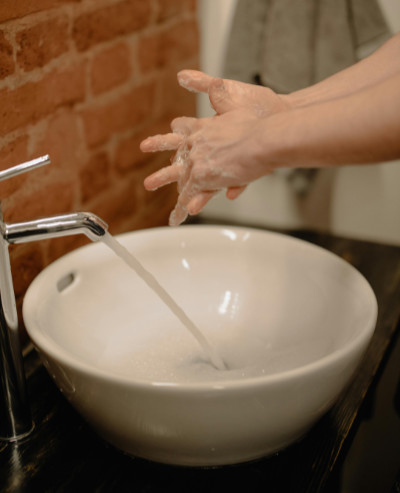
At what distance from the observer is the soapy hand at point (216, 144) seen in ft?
2.71

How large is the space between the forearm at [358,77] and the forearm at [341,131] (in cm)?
22

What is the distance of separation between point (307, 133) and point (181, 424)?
397 millimetres

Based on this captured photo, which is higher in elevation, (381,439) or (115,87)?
(115,87)

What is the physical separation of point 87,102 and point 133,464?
0.71 metres

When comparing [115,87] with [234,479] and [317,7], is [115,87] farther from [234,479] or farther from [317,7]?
[234,479]

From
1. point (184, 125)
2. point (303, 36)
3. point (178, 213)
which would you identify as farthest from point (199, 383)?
point (303, 36)

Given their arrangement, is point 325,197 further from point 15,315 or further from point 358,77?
point 15,315

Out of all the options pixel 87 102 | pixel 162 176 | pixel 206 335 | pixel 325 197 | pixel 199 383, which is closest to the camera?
pixel 199 383

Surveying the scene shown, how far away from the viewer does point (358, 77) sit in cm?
97

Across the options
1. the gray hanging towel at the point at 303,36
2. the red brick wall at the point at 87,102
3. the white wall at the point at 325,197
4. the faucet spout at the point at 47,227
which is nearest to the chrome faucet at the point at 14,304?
the faucet spout at the point at 47,227

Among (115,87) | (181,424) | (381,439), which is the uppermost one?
(115,87)

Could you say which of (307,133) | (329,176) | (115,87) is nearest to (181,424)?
(307,133)

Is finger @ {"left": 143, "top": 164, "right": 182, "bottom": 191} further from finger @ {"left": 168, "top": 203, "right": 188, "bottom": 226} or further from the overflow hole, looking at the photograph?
the overflow hole

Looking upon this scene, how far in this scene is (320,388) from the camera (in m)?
0.74
